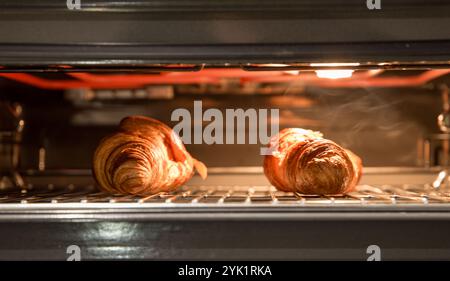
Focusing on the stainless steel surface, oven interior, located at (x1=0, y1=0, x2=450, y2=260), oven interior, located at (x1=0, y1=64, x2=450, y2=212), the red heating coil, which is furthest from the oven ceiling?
oven interior, located at (x1=0, y1=64, x2=450, y2=212)

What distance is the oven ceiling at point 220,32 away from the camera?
126 centimetres

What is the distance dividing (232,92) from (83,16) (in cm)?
80

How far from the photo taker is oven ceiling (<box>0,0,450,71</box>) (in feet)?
4.15

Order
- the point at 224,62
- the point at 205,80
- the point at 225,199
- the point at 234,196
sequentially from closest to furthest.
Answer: the point at 224,62 → the point at 225,199 → the point at 234,196 → the point at 205,80

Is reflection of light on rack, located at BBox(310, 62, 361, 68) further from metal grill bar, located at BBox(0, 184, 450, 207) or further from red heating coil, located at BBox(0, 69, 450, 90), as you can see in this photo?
red heating coil, located at BBox(0, 69, 450, 90)

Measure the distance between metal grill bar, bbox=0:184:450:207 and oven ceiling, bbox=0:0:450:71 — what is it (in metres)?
0.33

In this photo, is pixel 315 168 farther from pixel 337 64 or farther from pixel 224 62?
pixel 224 62

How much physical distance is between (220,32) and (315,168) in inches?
18.5

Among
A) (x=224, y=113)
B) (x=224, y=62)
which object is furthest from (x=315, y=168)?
(x=224, y=113)

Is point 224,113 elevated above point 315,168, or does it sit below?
above

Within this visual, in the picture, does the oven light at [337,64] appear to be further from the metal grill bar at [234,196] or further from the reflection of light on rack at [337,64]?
the metal grill bar at [234,196]

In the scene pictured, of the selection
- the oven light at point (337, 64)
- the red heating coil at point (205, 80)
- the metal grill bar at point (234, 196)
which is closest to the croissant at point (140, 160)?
the metal grill bar at point (234, 196)

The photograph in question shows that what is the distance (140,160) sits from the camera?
5.01ft
